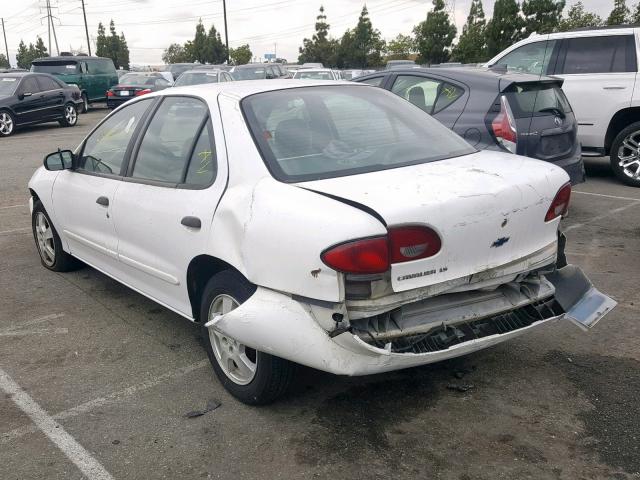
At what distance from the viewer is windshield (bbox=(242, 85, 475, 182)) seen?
3217 mm

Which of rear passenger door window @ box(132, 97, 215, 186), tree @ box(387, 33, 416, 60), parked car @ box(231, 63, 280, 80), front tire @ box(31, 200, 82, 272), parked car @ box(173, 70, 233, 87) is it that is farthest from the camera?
tree @ box(387, 33, 416, 60)

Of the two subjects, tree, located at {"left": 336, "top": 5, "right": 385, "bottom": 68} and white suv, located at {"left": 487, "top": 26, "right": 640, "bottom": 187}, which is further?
tree, located at {"left": 336, "top": 5, "right": 385, "bottom": 68}

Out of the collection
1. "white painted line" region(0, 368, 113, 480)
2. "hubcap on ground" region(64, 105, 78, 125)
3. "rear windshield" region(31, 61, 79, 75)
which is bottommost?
"white painted line" region(0, 368, 113, 480)

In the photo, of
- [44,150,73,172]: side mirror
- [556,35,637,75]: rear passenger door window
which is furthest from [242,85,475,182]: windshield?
[556,35,637,75]: rear passenger door window

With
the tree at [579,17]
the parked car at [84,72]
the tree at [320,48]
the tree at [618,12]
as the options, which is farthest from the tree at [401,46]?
the parked car at [84,72]

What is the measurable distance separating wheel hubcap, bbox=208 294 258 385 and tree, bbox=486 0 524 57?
119 ft

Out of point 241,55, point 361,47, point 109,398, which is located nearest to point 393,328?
point 109,398

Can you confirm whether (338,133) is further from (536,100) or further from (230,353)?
(536,100)

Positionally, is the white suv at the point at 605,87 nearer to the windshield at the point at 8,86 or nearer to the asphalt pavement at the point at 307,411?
the asphalt pavement at the point at 307,411

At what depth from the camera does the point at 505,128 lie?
6.10 metres

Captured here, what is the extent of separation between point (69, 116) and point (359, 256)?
18.3 metres

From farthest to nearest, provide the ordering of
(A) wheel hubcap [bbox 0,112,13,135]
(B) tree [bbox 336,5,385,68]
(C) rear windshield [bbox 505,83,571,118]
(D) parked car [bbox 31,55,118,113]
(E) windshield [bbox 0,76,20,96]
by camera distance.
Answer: (B) tree [bbox 336,5,385,68] → (D) parked car [bbox 31,55,118,113] → (E) windshield [bbox 0,76,20,96] → (A) wheel hubcap [bbox 0,112,13,135] → (C) rear windshield [bbox 505,83,571,118]

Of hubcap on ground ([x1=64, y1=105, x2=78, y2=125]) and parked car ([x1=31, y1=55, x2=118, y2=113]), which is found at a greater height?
parked car ([x1=31, y1=55, x2=118, y2=113])

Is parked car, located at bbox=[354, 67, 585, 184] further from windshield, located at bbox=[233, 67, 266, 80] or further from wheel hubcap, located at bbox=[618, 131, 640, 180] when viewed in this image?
windshield, located at bbox=[233, 67, 266, 80]
